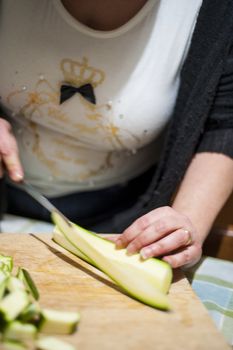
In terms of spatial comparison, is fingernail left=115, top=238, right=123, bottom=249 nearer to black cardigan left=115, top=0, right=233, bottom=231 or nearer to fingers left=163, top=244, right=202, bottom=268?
fingers left=163, top=244, right=202, bottom=268

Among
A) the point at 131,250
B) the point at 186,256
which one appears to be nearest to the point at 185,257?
the point at 186,256

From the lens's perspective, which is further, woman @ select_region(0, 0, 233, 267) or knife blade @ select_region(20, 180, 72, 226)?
woman @ select_region(0, 0, 233, 267)

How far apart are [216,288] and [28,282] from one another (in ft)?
1.33

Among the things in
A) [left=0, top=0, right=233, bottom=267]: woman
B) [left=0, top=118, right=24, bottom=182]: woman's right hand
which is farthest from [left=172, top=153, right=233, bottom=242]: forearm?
[left=0, top=118, right=24, bottom=182]: woman's right hand

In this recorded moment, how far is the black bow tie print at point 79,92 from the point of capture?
998 mm

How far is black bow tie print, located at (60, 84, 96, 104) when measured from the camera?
998mm

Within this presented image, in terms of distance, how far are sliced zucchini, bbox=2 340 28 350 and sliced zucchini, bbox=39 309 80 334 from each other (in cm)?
4

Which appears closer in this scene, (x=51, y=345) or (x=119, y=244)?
(x=51, y=345)

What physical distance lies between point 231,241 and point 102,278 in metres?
0.52

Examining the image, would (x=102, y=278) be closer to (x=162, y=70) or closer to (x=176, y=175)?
(x=176, y=175)

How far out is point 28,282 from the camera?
2.49ft

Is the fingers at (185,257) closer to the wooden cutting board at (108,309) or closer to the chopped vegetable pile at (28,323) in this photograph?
the wooden cutting board at (108,309)

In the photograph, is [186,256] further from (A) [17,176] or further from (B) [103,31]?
(B) [103,31]

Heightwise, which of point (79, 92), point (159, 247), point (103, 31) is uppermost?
point (103, 31)
